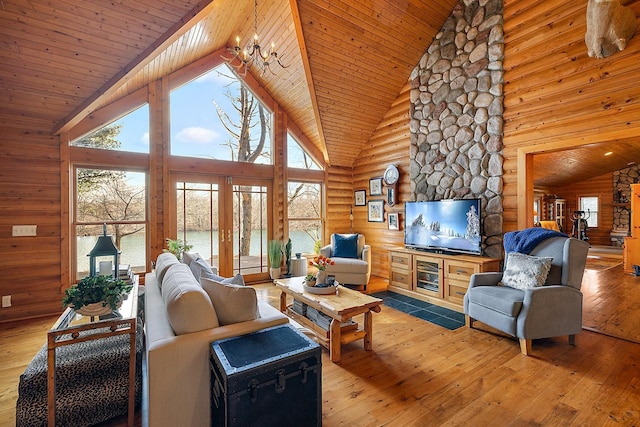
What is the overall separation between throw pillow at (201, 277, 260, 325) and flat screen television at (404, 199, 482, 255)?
11.0ft

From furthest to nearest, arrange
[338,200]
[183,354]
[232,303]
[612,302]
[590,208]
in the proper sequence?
1. [590,208]
2. [338,200]
3. [612,302]
4. [232,303]
5. [183,354]

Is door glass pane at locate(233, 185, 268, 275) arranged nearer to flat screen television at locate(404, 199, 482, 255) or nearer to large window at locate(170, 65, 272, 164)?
large window at locate(170, 65, 272, 164)

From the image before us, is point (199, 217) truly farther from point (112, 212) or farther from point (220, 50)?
point (220, 50)

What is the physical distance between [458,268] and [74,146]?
568cm

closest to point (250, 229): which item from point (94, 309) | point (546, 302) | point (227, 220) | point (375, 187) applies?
point (227, 220)

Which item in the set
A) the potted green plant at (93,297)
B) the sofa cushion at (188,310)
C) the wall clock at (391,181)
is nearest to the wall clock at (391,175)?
the wall clock at (391,181)

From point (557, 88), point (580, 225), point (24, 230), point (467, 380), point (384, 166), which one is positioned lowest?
point (467, 380)

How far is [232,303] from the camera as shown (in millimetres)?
1883

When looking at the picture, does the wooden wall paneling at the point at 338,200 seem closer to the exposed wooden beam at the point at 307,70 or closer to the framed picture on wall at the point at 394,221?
the exposed wooden beam at the point at 307,70

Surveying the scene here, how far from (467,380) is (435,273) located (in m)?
2.12

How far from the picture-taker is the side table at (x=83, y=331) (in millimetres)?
1676

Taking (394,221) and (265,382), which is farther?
(394,221)

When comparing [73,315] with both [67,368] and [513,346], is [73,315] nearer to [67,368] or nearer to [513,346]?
[67,368]

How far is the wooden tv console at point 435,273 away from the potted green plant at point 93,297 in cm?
385
